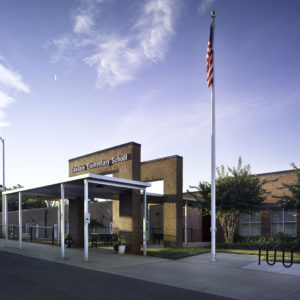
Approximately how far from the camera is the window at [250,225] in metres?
25.6

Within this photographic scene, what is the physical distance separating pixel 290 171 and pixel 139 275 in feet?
54.7

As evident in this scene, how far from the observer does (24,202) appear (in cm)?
6575

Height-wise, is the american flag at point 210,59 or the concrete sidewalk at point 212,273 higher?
the american flag at point 210,59

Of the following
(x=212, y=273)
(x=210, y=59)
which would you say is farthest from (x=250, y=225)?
(x=212, y=273)

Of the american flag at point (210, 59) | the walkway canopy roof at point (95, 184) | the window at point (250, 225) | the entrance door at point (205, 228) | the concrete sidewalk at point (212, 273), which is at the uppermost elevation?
the american flag at point (210, 59)

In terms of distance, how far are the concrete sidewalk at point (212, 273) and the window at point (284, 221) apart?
8988 millimetres

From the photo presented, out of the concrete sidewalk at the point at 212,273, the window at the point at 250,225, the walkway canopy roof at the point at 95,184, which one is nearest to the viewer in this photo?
the concrete sidewalk at the point at 212,273

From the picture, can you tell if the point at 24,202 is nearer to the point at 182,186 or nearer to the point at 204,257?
the point at 182,186

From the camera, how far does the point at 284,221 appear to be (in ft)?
79.7

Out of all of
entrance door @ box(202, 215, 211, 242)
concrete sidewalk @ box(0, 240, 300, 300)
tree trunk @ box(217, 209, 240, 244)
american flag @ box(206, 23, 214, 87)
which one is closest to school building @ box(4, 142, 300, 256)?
tree trunk @ box(217, 209, 240, 244)

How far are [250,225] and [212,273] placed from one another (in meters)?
15.1

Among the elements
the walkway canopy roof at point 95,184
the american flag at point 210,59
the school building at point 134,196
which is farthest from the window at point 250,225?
the american flag at point 210,59

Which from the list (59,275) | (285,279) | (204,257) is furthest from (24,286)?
Result: (204,257)

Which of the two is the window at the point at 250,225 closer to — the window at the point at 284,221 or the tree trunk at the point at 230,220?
the window at the point at 284,221
